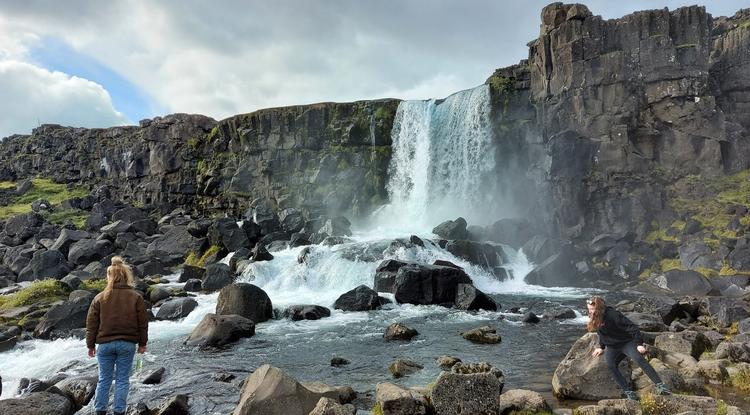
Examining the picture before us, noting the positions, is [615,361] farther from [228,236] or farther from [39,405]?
[228,236]

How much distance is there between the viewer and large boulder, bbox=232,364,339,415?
10.2 metres

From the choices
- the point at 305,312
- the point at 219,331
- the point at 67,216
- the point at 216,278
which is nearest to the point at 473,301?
the point at 305,312

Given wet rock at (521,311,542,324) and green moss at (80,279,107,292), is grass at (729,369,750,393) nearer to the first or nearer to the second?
wet rock at (521,311,542,324)

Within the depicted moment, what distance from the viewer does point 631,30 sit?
4112cm

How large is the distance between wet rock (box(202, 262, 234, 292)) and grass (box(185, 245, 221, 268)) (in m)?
A: 9.88

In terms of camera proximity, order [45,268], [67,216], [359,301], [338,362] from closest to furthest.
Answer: [338,362] < [359,301] < [45,268] < [67,216]

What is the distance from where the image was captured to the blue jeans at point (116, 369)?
895cm

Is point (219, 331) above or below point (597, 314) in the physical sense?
below

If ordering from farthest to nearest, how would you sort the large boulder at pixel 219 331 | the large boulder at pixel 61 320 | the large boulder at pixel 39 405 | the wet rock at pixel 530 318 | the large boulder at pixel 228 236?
the large boulder at pixel 228 236 → the wet rock at pixel 530 318 → the large boulder at pixel 61 320 → the large boulder at pixel 219 331 → the large boulder at pixel 39 405

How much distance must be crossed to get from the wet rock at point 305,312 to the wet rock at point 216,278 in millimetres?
10041

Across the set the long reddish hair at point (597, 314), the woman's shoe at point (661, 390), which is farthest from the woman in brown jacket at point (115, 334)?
the woman's shoe at point (661, 390)

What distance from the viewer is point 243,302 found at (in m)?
23.6

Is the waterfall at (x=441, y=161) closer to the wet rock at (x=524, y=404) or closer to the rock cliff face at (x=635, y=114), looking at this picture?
the rock cliff face at (x=635, y=114)

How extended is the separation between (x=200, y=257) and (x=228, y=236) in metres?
3.17
